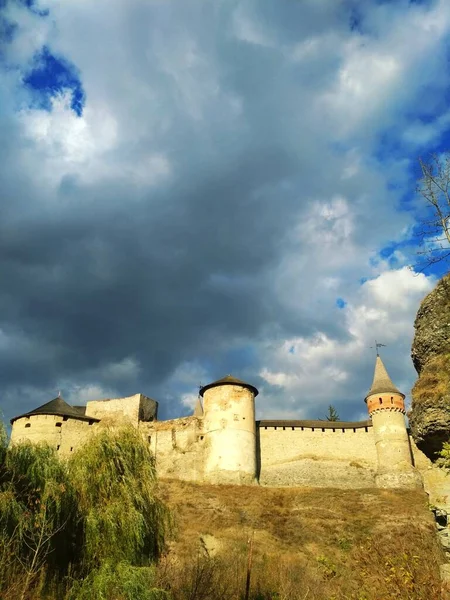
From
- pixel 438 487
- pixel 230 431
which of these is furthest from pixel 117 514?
pixel 230 431

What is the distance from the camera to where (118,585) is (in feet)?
45.0

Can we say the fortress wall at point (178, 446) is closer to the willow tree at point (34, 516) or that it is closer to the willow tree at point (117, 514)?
the willow tree at point (117, 514)

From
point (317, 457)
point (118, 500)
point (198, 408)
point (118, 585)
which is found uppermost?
point (198, 408)

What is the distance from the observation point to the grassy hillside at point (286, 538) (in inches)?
545

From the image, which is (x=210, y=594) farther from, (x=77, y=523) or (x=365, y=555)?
(x=365, y=555)

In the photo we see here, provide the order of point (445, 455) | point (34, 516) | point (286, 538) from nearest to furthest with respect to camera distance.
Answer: point (445, 455)
point (34, 516)
point (286, 538)

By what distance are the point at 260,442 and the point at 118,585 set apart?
33695mm

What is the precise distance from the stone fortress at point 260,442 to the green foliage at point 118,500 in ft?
81.1

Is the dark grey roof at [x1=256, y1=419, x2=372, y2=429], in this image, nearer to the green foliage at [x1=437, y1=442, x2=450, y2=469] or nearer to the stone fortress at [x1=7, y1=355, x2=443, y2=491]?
the stone fortress at [x1=7, y1=355, x2=443, y2=491]

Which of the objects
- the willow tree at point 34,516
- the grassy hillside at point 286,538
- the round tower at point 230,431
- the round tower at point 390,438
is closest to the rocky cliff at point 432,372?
the grassy hillside at point 286,538

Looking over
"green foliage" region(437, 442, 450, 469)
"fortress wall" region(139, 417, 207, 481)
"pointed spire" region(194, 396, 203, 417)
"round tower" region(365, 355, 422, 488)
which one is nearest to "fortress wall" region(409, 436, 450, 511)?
"green foliage" region(437, 442, 450, 469)

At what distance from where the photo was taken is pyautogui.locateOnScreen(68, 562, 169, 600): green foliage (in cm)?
1334

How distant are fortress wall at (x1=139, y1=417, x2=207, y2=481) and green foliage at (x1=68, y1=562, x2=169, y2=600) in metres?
29.6

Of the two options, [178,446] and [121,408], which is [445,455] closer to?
[178,446]
